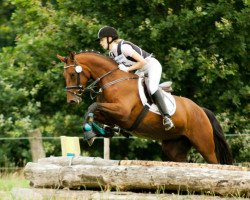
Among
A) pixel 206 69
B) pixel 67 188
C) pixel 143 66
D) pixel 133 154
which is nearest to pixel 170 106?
pixel 143 66

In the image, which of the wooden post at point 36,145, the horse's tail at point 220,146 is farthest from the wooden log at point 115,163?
the wooden post at point 36,145

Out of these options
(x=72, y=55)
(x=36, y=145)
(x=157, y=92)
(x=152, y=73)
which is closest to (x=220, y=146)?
(x=157, y=92)

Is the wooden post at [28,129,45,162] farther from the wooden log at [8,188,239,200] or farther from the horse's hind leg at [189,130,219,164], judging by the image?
the wooden log at [8,188,239,200]

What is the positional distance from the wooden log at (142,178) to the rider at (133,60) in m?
1.87

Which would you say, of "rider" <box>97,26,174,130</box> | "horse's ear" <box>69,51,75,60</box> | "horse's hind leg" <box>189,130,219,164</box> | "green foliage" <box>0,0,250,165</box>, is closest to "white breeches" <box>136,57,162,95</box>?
"rider" <box>97,26,174,130</box>

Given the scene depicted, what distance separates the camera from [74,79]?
9086 mm

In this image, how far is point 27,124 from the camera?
1420 centimetres

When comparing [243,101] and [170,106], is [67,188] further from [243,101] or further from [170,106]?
[243,101]

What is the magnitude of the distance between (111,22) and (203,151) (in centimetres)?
573

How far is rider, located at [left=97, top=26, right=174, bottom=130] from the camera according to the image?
8977 mm

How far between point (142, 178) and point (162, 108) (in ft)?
6.54

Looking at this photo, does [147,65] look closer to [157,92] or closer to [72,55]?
[157,92]

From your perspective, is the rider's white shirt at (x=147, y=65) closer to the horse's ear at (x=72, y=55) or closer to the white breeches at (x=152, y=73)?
the white breeches at (x=152, y=73)

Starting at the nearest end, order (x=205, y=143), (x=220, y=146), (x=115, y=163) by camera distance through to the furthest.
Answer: (x=115, y=163)
(x=205, y=143)
(x=220, y=146)
